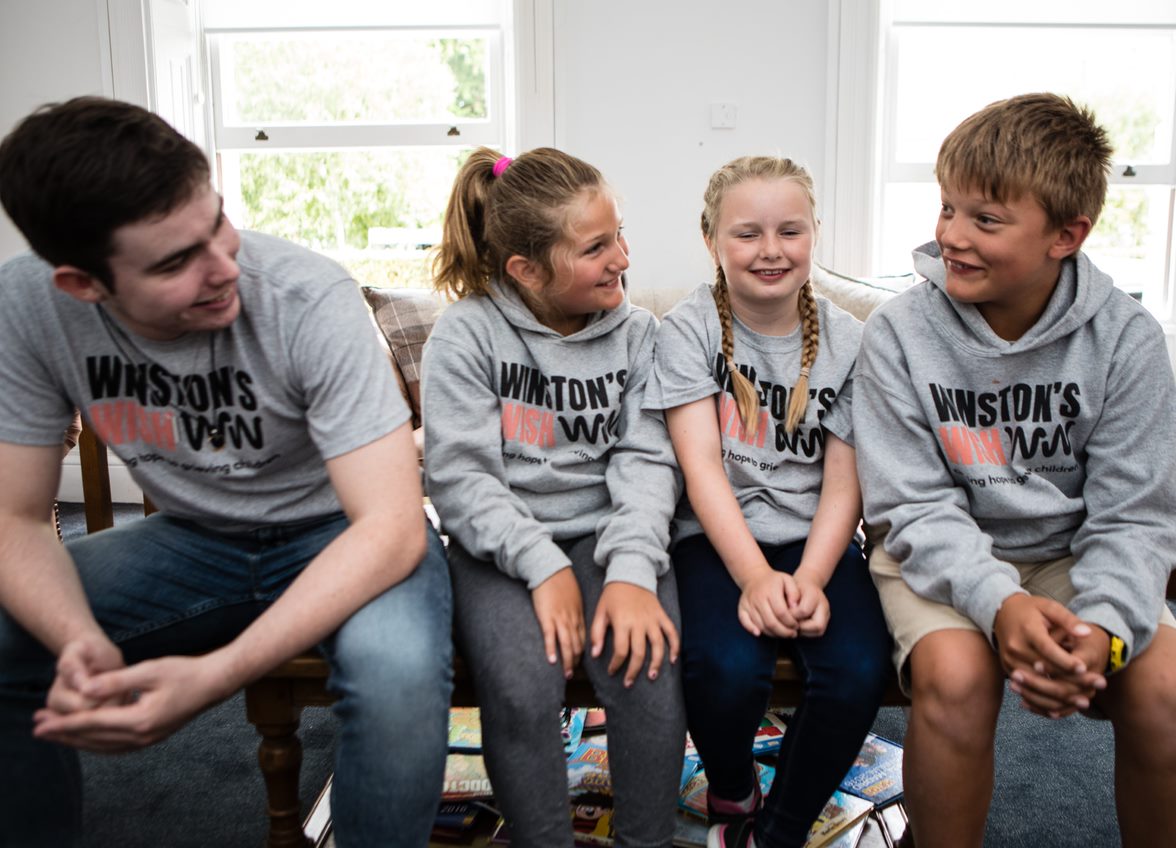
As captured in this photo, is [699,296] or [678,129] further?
[678,129]

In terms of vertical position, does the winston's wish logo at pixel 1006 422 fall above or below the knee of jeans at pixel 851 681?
above

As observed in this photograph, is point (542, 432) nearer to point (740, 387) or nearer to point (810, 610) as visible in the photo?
point (740, 387)

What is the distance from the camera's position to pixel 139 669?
1020 mm

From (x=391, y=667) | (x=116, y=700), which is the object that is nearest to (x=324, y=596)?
(x=391, y=667)

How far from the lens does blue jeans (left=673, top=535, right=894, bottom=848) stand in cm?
126

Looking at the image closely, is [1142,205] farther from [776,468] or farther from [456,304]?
[456,304]

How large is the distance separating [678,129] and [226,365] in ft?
8.53

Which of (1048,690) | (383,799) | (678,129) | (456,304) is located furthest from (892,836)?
(678,129)

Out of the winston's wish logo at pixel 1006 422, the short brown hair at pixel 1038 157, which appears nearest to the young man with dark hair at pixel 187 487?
the winston's wish logo at pixel 1006 422

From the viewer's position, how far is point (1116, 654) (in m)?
1.15

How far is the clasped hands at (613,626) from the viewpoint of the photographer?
4.07 feet

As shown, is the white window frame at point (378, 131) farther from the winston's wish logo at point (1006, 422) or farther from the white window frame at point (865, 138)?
the winston's wish logo at point (1006, 422)

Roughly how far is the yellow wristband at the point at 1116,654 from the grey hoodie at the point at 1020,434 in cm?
12

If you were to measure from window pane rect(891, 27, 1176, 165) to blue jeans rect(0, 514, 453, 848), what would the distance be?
3124 millimetres
